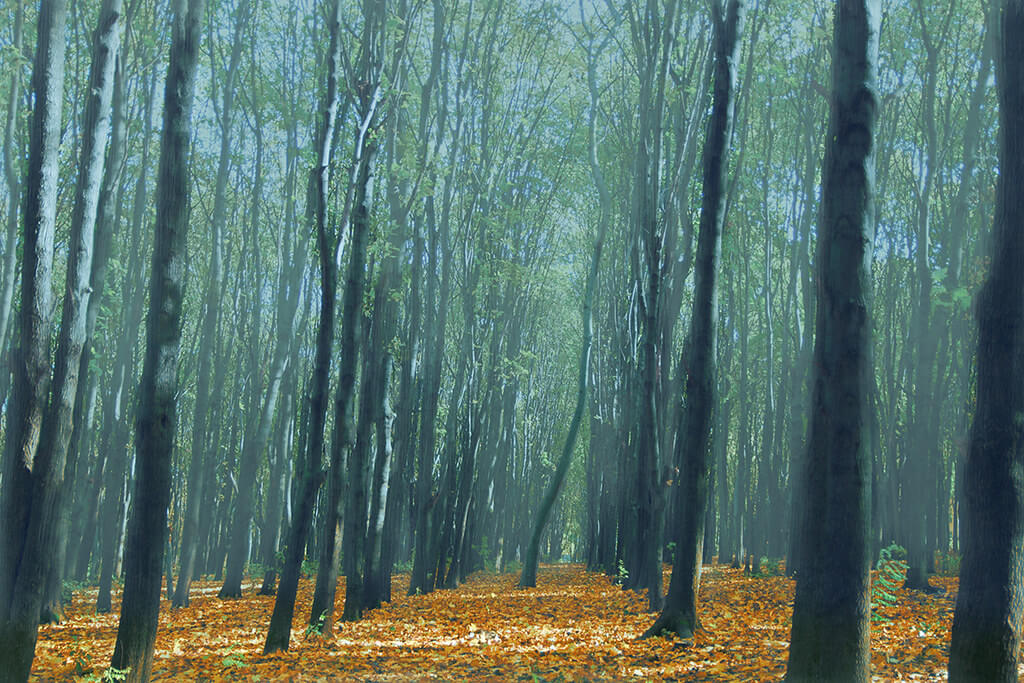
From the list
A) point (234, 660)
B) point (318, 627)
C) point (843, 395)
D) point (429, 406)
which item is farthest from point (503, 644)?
point (429, 406)

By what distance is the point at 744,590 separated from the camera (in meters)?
13.4

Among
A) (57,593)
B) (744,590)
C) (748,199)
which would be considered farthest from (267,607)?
(748,199)

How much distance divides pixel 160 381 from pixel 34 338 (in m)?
1.03

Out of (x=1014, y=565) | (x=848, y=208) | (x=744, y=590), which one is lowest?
(x=744, y=590)

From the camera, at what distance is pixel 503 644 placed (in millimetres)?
8664

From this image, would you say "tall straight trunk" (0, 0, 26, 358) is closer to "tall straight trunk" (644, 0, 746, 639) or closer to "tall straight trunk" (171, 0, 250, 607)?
"tall straight trunk" (171, 0, 250, 607)

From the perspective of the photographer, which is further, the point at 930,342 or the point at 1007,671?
the point at 930,342

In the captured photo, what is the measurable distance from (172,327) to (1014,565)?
19.5 feet

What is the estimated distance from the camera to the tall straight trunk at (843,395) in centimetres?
469

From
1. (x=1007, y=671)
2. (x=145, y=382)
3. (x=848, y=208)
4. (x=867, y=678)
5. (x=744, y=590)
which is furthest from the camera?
(x=744, y=590)

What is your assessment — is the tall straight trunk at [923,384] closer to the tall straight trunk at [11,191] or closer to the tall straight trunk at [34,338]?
the tall straight trunk at [34,338]

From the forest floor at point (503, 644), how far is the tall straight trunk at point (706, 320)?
104cm

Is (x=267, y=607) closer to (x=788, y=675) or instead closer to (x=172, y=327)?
(x=172, y=327)

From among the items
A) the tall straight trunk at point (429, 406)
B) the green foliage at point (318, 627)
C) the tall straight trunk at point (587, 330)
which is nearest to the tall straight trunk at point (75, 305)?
the green foliage at point (318, 627)
